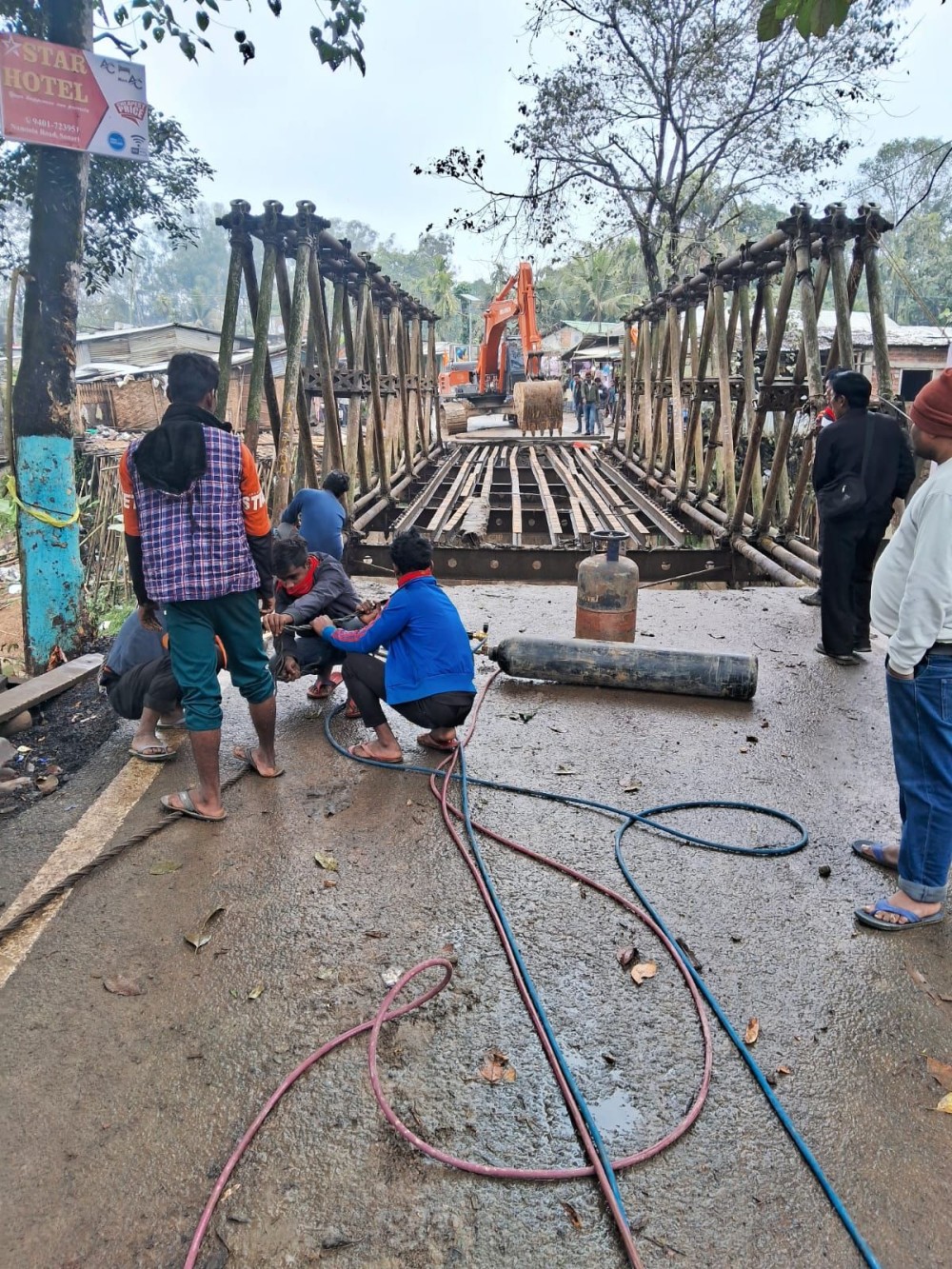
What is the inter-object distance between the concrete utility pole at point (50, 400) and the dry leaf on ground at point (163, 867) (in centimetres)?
270

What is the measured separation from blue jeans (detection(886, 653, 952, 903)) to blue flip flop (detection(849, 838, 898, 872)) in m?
0.30

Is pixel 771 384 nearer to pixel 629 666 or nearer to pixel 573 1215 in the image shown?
pixel 629 666

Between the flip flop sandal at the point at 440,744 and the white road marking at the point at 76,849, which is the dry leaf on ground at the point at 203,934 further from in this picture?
the flip flop sandal at the point at 440,744

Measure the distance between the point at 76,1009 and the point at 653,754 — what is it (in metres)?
2.64

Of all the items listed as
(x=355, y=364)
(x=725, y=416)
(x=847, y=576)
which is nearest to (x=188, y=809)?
(x=847, y=576)

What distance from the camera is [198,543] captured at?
3.01m

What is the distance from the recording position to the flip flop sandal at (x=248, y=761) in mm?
3623

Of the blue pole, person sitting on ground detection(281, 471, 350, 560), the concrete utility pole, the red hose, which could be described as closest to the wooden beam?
the blue pole

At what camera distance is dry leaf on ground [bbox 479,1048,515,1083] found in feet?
6.66

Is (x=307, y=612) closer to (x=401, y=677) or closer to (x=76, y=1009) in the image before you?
(x=401, y=677)

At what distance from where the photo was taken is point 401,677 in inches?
142

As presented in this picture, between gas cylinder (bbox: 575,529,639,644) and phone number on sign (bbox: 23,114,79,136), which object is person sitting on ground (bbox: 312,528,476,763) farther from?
phone number on sign (bbox: 23,114,79,136)

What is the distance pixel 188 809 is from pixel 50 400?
10.2 feet

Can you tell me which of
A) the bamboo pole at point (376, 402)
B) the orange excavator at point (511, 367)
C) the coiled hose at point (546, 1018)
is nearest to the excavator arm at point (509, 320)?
the orange excavator at point (511, 367)
